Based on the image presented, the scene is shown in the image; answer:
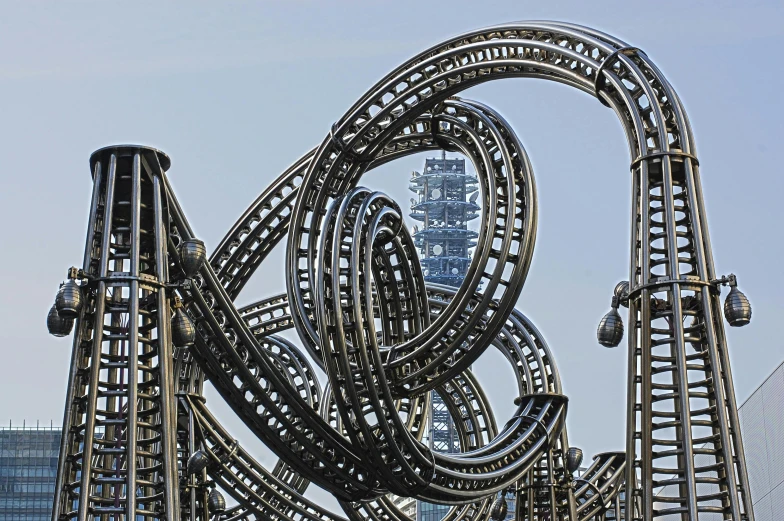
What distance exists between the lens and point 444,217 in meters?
131

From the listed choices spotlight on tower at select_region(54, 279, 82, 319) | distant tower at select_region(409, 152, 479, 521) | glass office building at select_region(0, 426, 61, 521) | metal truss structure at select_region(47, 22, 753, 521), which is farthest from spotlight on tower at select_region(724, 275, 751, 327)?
distant tower at select_region(409, 152, 479, 521)

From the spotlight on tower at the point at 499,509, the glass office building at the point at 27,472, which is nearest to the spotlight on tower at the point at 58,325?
the spotlight on tower at the point at 499,509

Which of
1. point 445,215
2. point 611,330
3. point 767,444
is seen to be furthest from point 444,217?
point 611,330

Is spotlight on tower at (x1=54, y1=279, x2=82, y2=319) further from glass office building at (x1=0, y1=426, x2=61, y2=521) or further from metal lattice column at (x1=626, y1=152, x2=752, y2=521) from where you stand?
glass office building at (x1=0, y1=426, x2=61, y2=521)

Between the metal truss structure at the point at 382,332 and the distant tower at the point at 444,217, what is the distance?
94.6m

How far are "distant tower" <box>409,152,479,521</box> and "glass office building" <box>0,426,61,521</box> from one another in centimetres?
4425

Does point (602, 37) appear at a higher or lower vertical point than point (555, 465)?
higher

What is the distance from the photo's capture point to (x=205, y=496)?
84.2ft

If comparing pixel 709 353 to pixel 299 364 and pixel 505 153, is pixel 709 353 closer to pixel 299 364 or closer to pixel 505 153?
pixel 505 153

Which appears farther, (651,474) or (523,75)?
(523,75)

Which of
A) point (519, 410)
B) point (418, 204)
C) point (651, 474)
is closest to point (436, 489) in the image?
point (519, 410)

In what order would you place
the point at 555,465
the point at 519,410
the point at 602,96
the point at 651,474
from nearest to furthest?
the point at 651,474 < the point at 602,96 < the point at 519,410 < the point at 555,465

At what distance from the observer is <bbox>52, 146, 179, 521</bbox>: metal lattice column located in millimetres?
15297

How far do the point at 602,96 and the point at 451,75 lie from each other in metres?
3.91
